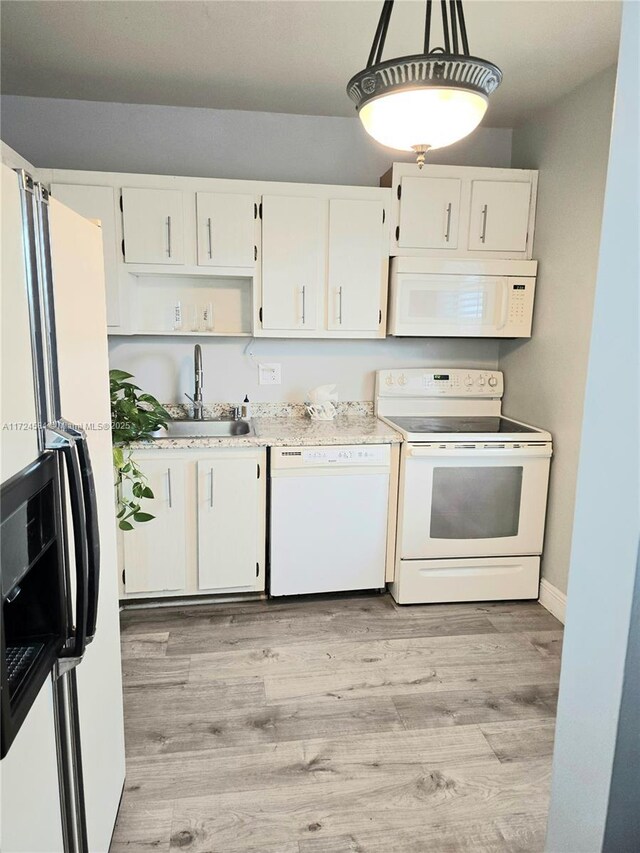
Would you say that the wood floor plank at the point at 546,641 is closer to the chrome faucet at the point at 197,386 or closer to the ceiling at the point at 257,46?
the chrome faucet at the point at 197,386

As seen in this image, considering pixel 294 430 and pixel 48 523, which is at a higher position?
pixel 48 523

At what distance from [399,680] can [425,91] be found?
212 cm

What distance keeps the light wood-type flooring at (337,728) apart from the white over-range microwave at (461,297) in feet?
4.96

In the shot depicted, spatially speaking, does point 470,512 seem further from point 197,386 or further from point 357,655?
point 197,386

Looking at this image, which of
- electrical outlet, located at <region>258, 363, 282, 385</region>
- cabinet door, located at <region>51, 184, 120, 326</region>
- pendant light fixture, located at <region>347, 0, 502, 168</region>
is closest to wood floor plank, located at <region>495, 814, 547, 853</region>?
pendant light fixture, located at <region>347, 0, 502, 168</region>

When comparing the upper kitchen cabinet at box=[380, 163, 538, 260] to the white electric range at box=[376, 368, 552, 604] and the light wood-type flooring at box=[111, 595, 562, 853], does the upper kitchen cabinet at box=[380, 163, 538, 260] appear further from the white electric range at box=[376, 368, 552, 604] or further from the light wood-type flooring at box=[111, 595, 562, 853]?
the light wood-type flooring at box=[111, 595, 562, 853]

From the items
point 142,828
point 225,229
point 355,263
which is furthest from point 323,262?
point 142,828

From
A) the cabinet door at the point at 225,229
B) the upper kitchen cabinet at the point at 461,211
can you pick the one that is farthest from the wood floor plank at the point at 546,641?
the cabinet door at the point at 225,229

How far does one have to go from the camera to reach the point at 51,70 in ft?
8.71

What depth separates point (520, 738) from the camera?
2061 millimetres

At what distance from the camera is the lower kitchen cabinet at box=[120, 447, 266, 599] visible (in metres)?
2.81

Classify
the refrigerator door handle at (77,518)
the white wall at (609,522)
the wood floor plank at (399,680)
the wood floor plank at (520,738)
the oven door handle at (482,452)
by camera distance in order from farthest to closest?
the oven door handle at (482,452), the wood floor plank at (399,680), the wood floor plank at (520,738), the refrigerator door handle at (77,518), the white wall at (609,522)

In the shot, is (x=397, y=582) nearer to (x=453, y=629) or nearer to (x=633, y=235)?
(x=453, y=629)

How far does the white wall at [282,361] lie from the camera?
3273 millimetres
